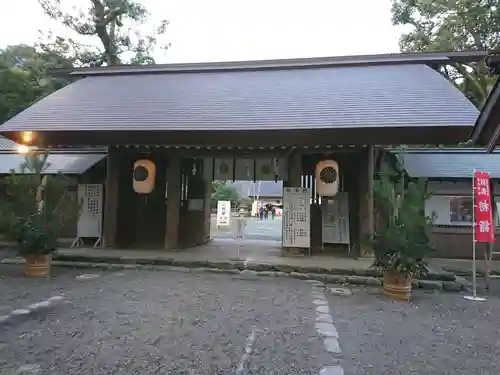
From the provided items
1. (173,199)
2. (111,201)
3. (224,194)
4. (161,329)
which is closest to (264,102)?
(173,199)

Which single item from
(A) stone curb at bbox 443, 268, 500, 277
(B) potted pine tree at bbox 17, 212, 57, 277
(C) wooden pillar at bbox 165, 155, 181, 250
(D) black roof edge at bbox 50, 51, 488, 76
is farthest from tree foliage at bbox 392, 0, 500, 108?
(B) potted pine tree at bbox 17, 212, 57, 277

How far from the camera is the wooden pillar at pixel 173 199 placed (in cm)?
885

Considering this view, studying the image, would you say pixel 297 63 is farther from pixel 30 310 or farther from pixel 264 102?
pixel 30 310

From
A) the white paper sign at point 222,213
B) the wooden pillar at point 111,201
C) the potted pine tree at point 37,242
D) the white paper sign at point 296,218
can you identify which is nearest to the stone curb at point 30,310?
the potted pine tree at point 37,242

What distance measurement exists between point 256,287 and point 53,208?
399 centimetres

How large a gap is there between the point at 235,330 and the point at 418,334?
201 centimetres

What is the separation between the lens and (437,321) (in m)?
4.68

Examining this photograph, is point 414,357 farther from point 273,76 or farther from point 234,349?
point 273,76

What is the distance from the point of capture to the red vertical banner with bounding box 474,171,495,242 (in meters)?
6.27

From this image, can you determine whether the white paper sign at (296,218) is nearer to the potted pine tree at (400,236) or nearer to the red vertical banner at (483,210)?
the potted pine tree at (400,236)

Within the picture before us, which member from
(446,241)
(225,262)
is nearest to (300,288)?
(225,262)

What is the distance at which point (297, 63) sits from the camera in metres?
11.6

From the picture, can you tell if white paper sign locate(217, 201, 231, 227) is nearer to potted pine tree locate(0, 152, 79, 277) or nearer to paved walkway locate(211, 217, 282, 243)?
paved walkway locate(211, 217, 282, 243)

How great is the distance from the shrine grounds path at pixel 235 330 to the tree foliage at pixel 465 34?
516 inches
